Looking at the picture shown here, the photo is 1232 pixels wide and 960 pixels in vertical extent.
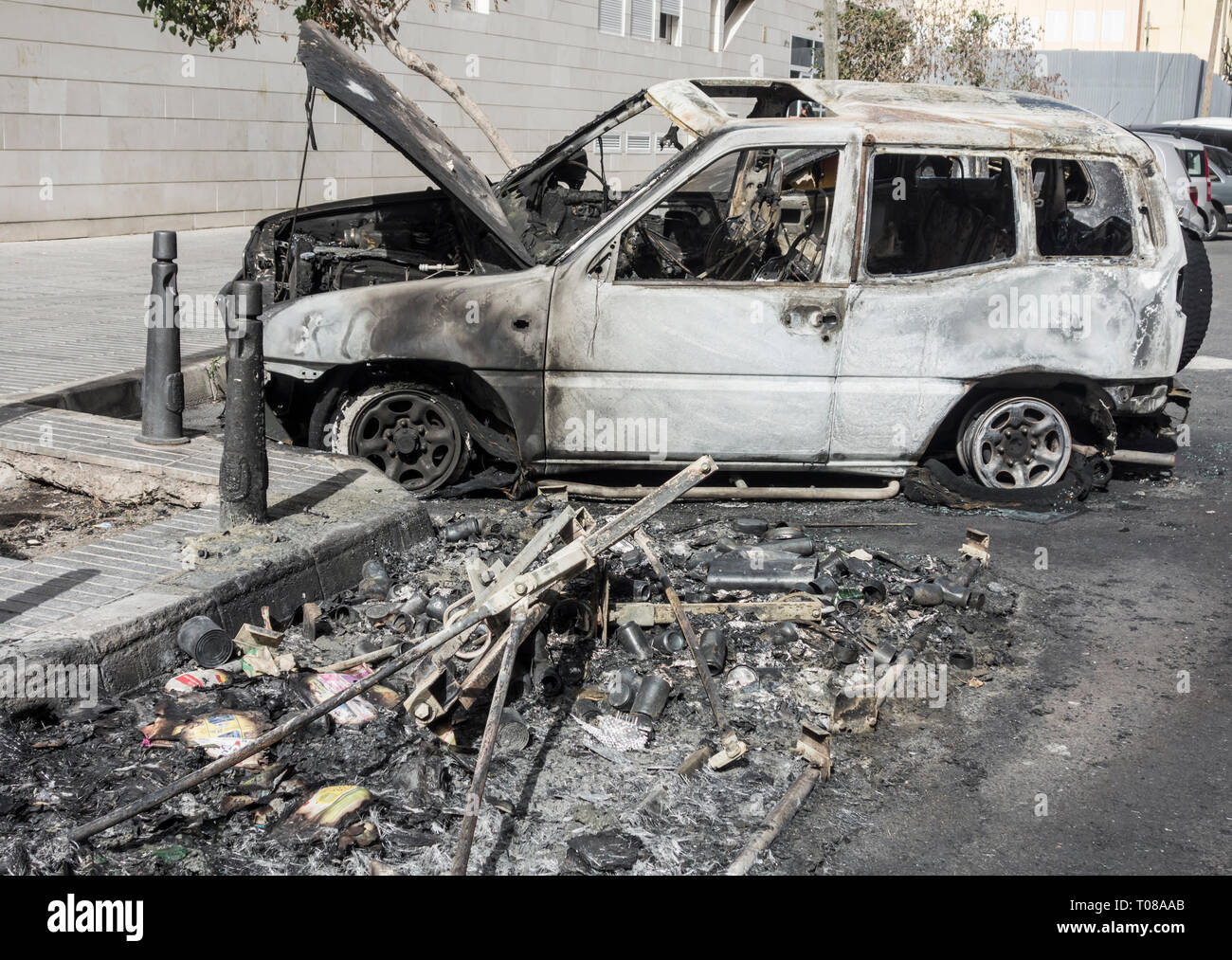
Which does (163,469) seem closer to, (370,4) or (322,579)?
(322,579)

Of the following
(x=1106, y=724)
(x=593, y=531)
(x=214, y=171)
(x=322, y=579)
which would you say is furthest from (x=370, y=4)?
(x=1106, y=724)

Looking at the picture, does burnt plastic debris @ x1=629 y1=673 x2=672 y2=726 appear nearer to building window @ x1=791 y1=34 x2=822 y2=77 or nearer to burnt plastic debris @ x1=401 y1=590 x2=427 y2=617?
burnt plastic debris @ x1=401 y1=590 x2=427 y2=617

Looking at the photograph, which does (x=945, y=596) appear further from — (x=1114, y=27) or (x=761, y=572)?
(x=1114, y=27)

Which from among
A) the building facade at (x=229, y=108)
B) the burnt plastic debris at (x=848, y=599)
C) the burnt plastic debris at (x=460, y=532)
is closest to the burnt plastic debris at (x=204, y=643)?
the burnt plastic debris at (x=460, y=532)

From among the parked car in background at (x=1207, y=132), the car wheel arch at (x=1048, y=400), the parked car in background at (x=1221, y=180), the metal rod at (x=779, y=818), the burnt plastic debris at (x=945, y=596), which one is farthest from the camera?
the parked car in background at (x=1207, y=132)

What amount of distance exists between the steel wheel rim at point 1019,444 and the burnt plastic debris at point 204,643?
3805 mm

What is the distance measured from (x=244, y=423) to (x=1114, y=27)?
5747cm

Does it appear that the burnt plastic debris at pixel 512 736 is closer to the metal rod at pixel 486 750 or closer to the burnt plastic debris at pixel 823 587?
the metal rod at pixel 486 750

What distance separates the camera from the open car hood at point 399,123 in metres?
5.48

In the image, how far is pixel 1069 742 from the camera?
3.82 m

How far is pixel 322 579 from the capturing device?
4582 mm

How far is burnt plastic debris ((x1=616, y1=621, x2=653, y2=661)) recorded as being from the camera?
4.31 m
